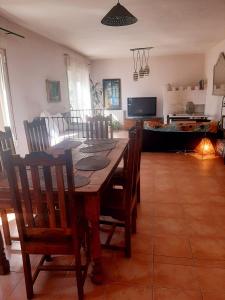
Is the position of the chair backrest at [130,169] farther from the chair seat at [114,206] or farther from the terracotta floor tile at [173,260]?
the terracotta floor tile at [173,260]

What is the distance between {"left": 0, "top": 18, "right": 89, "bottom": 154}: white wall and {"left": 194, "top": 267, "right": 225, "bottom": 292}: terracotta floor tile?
10.1ft

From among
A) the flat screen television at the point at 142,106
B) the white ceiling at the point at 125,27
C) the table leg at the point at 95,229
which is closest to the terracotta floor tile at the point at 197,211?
the table leg at the point at 95,229

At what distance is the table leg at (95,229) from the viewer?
57.5 inches

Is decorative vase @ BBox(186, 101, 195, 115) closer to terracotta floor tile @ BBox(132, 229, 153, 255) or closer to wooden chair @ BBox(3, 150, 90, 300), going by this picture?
terracotta floor tile @ BBox(132, 229, 153, 255)

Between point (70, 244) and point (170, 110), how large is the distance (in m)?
6.57

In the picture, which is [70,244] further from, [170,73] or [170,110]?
[170,73]

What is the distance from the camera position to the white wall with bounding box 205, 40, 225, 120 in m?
5.56

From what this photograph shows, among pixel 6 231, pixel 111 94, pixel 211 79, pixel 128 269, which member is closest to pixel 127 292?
pixel 128 269

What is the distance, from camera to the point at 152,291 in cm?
158

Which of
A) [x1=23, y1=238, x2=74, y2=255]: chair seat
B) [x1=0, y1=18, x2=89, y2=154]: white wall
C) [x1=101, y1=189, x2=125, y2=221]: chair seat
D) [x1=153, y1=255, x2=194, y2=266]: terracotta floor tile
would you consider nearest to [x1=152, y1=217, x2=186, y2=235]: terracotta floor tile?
[x1=153, y1=255, x2=194, y2=266]: terracotta floor tile

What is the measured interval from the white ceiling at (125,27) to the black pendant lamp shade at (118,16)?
80cm

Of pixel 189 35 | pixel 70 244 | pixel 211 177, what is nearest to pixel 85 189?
pixel 70 244

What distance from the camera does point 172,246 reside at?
2012 mm

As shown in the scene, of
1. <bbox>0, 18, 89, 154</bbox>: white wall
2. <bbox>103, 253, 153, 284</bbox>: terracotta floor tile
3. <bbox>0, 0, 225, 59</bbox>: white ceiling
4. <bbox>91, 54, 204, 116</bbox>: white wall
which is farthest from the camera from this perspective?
<bbox>91, 54, 204, 116</bbox>: white wall
